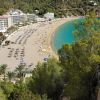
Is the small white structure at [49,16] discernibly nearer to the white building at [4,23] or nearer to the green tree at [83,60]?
the white building at [4,23]

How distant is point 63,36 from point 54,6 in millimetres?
28286

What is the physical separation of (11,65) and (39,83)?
20089 millimetres

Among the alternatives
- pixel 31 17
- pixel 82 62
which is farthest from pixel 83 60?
pixel 31 17

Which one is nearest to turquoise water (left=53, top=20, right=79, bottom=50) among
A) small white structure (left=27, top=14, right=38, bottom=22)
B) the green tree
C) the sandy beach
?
the sandy beach

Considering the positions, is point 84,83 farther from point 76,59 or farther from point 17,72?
point 17,72

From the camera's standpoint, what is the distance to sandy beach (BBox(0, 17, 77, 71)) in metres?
35.0

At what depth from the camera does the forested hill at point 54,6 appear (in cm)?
7549

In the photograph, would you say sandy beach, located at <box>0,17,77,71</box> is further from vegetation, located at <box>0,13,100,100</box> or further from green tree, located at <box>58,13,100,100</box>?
green tree, located at <box>58,13,100,100</box>

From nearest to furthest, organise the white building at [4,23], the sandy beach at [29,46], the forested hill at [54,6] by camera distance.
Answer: the sandy beach at [29,46] < the white building at [4,23] < the forested hill at [54,6]

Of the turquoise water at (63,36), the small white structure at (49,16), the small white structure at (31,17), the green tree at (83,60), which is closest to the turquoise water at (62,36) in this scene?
the turquoise water at (63,36)

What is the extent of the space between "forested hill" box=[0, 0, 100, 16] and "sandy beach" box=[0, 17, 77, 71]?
9.72 m

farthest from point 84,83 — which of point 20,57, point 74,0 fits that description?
point 74,0

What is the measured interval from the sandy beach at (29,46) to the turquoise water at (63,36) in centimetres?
87

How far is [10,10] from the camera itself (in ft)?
235
